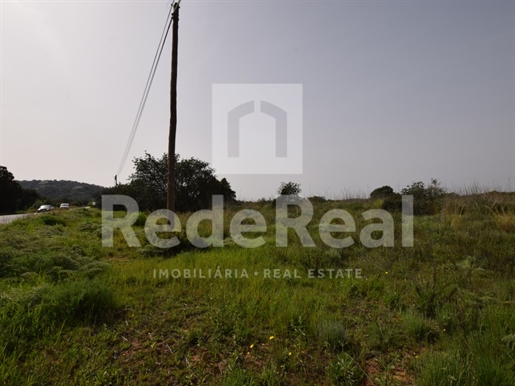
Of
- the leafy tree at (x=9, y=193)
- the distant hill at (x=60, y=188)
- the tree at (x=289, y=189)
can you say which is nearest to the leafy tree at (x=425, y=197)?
the tree at (x=289, y=189)

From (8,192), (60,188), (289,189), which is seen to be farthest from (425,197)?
(60,188)

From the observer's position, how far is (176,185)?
68.2 ft

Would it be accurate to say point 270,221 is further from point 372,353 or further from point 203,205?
point 203,205

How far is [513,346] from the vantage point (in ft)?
8.42

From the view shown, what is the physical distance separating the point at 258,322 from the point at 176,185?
18686 millimetres

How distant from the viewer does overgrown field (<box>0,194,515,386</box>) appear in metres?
2.46

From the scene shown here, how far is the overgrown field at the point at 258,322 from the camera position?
246cm

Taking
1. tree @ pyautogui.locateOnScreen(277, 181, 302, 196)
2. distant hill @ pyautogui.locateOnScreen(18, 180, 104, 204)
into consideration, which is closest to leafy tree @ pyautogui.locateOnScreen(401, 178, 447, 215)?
tree @ pyautogui.locateOnScreen(277, 181, 302, 196)

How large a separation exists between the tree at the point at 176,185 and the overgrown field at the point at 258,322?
13968mm

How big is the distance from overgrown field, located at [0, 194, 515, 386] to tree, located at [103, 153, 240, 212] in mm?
13968

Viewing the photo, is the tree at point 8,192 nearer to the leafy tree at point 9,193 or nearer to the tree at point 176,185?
the leafy tree at point 9,193

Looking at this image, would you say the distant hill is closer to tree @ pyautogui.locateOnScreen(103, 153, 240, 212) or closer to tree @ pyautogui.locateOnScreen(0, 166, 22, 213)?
tree @ pyautogui.locateOnScreen(0, 166, 22, 213)

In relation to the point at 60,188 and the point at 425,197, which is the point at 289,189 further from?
the point at 60,188

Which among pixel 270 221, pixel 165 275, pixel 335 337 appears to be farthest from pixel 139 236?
pixel 335 337
